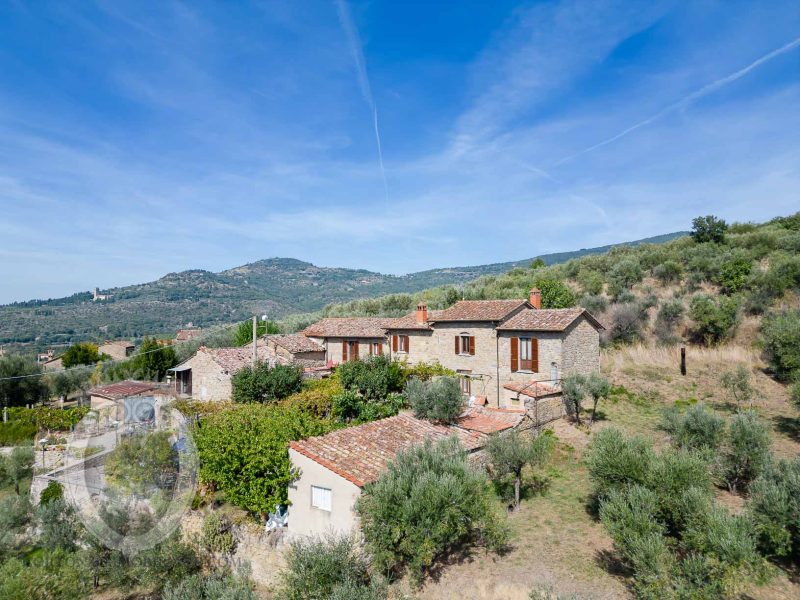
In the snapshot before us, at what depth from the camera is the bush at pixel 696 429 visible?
1365 cm

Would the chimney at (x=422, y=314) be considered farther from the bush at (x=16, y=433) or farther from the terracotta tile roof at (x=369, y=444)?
the bush at (x=16, y=433)

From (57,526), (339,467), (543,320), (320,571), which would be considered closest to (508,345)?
(543,320)

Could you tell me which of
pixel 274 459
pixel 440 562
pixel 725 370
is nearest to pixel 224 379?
pixel 274 459

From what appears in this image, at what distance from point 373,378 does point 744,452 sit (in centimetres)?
1372

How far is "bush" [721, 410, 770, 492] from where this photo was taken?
40.3ft

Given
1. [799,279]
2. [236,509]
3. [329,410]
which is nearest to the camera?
[236,509]

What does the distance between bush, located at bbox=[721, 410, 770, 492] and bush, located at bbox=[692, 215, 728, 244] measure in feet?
123

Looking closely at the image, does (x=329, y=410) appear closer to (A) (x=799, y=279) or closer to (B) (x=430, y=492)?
(B) (x=430, y=492)

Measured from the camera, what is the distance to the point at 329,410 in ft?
68.6

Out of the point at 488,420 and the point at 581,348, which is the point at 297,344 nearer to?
the point at 488,420

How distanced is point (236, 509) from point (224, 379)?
14452mm

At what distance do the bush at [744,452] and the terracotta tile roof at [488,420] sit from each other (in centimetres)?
678

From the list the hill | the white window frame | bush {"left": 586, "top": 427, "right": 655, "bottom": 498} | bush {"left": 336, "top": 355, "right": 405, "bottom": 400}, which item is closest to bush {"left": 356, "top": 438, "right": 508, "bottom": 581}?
the white window frame

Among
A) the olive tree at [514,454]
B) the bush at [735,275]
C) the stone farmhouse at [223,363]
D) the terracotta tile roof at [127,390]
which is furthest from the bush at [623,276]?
the terracotta tile roof at [127,390]
